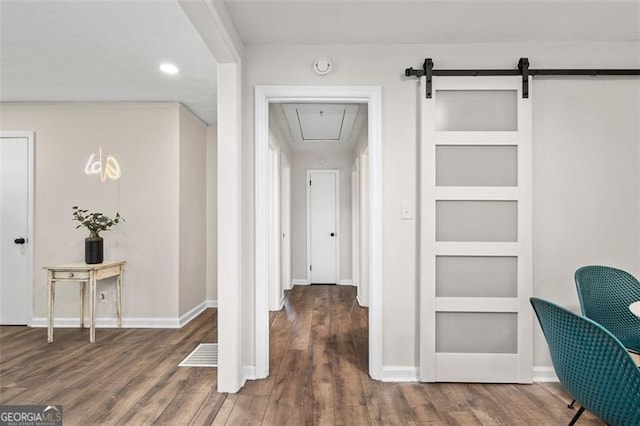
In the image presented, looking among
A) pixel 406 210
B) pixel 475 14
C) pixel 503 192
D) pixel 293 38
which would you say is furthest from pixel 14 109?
pixel 503 192

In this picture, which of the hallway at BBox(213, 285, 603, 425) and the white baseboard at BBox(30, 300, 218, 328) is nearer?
the hallway at BBox(213, 285, 603, 425)

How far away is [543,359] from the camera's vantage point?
107 inches

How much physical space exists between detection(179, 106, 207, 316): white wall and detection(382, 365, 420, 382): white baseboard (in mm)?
2490

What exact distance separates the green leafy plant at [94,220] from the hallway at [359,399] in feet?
7.26

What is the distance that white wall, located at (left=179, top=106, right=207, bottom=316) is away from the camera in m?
4.26

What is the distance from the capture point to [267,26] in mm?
2525

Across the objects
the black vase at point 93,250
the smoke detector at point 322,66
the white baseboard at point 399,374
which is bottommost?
the white baseboard at point 399,374

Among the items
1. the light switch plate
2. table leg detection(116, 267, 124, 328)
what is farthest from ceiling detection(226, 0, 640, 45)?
table leg detection(116, 267, 124, 328)

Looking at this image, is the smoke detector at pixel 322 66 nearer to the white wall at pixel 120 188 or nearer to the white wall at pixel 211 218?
the white wall at pixel 120 188

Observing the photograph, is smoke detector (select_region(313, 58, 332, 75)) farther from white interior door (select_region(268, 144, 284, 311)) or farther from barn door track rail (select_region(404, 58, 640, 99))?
white interior door (select_region(268, 144, 284, 311))

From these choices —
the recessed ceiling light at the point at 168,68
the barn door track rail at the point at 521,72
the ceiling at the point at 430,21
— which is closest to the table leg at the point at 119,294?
the recessed ceiling light at the point at 168,68

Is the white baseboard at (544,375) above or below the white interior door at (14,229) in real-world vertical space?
below

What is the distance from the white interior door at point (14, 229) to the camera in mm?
4152

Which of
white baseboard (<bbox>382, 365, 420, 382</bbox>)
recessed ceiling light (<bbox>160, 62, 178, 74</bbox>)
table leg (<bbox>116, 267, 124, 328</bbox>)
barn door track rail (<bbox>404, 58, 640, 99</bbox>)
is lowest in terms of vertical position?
white baseboard (<bbox>382, 365, 420, 382</bbox>)
